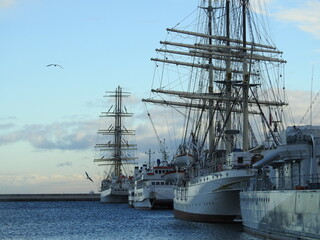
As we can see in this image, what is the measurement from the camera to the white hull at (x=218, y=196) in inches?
2430

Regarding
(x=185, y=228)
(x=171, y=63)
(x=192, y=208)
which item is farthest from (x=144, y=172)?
Result: (x=185, y=228)

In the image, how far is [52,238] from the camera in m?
58.9

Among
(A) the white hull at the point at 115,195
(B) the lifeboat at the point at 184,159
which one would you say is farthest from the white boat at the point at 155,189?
(A) the white hull at the point at 115,195

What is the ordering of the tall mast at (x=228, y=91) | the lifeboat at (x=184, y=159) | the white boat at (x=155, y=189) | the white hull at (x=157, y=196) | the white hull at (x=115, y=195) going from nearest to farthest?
the tall mast at (x=228, y=91), the lifeboat at (x=184, y=159), the white hull at (x=157, y=196), the white boat at (x=155, y=189), the white hull at (x=115, y=195)

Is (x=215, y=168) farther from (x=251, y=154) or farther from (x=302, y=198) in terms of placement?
(x=302, y=198)

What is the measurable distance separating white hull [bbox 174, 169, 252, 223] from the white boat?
3735 cm

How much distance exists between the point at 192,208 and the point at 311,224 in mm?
36448

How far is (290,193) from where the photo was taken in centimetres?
3981

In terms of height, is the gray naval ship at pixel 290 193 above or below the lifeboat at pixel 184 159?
below

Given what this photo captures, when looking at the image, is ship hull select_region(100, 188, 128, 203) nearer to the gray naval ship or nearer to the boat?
the boat

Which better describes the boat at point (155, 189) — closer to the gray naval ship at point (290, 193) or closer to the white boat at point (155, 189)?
the white boat at point (155, 189)

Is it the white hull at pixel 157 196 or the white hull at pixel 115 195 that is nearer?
the white hull at pixel 157 196

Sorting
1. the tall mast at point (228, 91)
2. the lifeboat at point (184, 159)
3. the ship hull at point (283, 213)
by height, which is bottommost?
the ship hull at point (283, 213)

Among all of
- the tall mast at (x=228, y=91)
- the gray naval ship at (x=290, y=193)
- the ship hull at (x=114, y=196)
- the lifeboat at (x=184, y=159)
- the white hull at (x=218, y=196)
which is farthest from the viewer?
the ship hull at (x=114, y=196)
